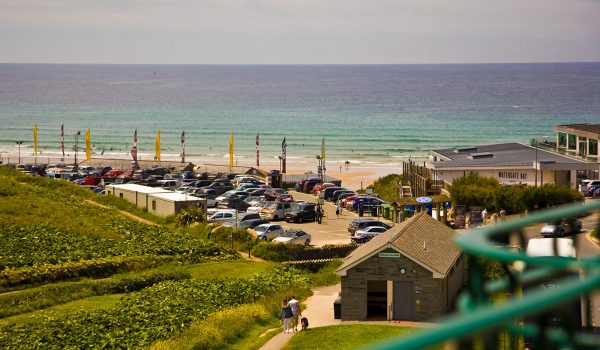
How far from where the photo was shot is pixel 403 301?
86.5ft

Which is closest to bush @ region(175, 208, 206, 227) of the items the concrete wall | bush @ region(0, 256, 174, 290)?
bush @ region(0, 256, 174, 290)

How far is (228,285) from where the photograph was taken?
31.6m

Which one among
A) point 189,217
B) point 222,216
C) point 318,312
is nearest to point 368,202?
point 222,216

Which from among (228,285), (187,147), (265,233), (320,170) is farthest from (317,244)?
(187,147)

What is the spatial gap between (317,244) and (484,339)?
1570 inches

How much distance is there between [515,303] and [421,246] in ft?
83.0

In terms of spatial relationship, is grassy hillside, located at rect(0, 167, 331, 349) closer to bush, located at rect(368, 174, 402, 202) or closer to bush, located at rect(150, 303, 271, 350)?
bush, located at rect(150, 303, 271, 350)

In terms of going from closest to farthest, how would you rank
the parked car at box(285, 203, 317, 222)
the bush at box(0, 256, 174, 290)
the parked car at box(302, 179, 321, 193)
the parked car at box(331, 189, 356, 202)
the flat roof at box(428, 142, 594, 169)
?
the bush at box(0, 256, 174, 290)
the parked car at box(285, 203, 317, 222)
the flat roof at box(428, 142, 594, 169)
the parked car at box(331, 189, 356, 202)
the parked car at box(302, 179, 321, 193)

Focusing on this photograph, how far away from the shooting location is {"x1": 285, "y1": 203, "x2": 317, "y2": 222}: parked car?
49.9 meters

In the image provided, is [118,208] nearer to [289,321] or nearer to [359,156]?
[289,321]

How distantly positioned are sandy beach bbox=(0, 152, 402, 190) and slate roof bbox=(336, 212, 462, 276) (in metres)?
42.8

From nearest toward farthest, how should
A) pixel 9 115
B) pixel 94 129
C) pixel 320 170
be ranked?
1. pixel 320 170
2. pixel 94 129
3. pixel 9 115

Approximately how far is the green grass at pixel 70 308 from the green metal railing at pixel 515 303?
25.3m

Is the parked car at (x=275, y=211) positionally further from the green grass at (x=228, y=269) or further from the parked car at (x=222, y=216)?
the green grass at (x=228, y=269)
